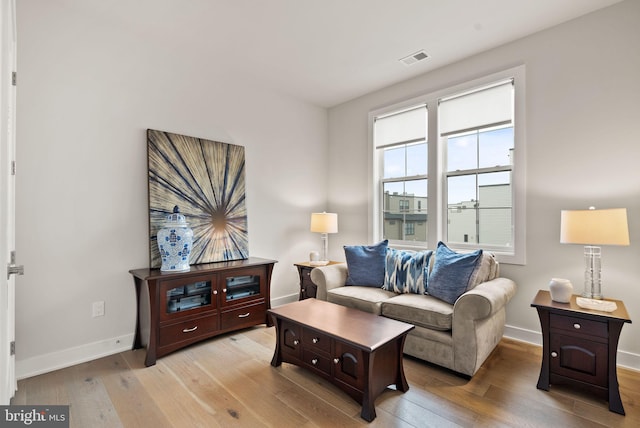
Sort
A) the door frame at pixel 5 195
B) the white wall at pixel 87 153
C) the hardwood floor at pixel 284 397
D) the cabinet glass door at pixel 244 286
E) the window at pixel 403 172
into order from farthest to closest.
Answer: the window at pixel 403 172, the cabinet glass door at pixel 244 286, the white wall at pixel 87 153, the hardwood floor at pixel 284 397, the door frame at pixel 5 195

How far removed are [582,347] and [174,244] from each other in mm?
3119

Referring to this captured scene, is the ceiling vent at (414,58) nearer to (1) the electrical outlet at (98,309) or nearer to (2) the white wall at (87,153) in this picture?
(2) the white wall at (87,153)

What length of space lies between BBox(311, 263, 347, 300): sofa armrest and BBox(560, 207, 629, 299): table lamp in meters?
1.93

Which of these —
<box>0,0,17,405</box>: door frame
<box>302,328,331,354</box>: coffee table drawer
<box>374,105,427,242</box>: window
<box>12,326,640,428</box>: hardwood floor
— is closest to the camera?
<box>0,0,17,405</box>: door frame

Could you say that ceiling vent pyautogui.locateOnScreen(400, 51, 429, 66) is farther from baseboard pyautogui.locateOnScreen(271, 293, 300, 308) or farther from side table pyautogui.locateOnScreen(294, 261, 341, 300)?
baseboard pyautogui.locateOnScreen(271, 293, 300, 308)

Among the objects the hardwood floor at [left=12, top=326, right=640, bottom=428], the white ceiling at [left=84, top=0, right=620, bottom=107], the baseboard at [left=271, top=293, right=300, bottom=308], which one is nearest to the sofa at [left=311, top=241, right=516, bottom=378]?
the hardwood floor at [left=12, top=326, right=640, bottom=428]

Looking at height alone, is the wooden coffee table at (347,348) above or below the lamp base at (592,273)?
below

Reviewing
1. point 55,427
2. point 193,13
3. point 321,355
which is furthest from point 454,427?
point 193,13

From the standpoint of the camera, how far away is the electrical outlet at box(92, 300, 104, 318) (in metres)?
2.63

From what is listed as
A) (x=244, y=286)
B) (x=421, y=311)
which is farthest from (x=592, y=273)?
(x=244, y=286)

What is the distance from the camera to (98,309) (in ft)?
8.69

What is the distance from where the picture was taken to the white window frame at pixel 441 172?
2.89 m

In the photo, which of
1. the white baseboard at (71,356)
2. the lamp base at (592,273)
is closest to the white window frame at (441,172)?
the lamp base at (592,273)

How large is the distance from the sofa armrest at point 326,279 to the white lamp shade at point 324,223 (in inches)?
27.8
